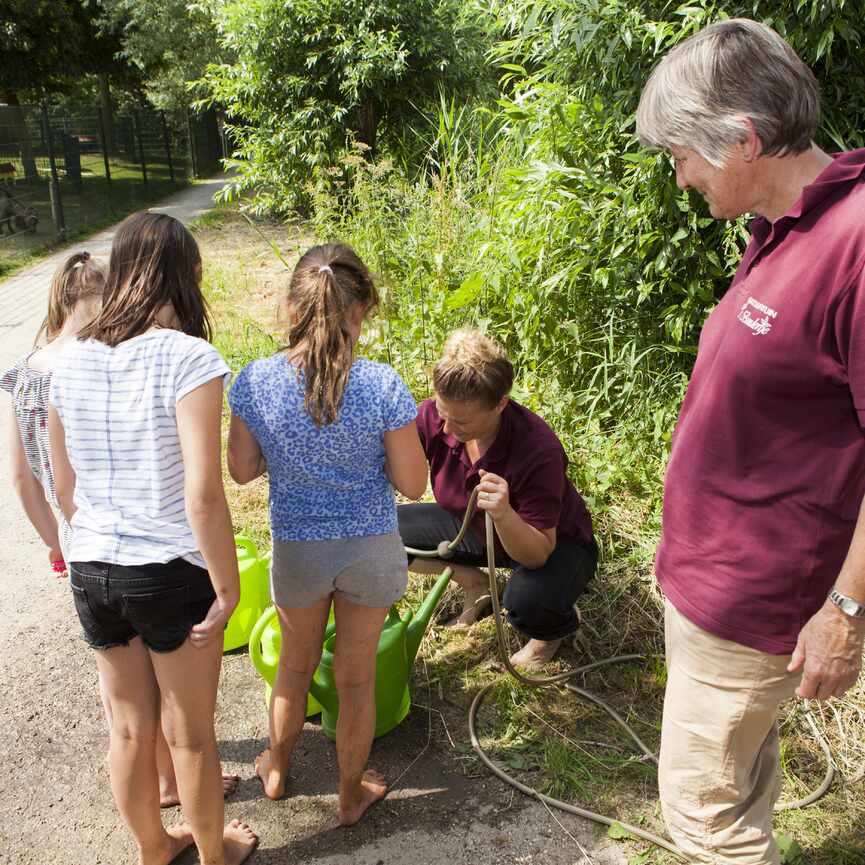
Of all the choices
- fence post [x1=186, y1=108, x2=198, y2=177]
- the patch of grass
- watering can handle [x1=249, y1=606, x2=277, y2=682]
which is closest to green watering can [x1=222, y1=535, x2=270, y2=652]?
watering can handle [x1=249, y1=606, x2=277, y2=682]

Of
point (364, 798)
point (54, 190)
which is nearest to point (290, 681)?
point (364, 798)

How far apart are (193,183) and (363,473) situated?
65.0ft

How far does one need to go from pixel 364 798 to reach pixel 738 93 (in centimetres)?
199

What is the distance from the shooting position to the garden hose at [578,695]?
2307mm

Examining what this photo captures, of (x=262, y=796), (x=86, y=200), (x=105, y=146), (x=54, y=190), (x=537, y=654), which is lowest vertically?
(x=262, y=796)

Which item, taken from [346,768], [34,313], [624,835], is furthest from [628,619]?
[34,313]

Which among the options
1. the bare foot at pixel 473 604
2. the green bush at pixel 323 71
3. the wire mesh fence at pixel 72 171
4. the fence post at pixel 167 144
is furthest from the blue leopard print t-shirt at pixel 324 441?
the fence post at pixel 167 144

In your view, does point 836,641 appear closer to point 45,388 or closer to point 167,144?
point 45,388

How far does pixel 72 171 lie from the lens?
12500mm

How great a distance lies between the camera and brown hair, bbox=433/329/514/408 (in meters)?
2.47

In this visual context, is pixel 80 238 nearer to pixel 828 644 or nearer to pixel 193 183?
pixel 193 183

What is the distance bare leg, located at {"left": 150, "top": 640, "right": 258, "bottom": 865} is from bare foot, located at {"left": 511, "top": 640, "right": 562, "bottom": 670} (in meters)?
1.17

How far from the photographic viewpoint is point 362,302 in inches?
80.0

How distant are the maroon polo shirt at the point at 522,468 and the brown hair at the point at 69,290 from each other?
44.6 inches
